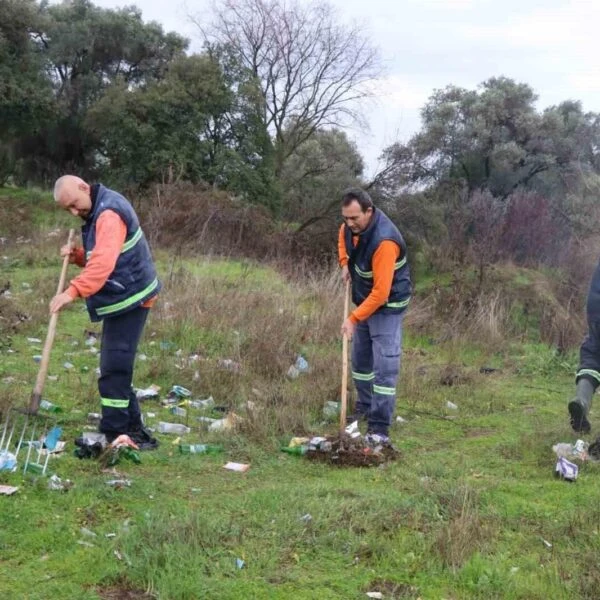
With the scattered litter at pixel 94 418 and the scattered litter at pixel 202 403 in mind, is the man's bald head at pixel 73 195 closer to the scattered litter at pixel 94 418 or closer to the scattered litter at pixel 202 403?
the scattered litter at pixel 94 418

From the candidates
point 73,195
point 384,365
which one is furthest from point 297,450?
point 73,195

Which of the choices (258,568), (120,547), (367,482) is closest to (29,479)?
(120,547)

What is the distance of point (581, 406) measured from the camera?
536 cm

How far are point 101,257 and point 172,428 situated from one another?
1587mm

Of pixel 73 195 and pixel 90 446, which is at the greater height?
pixel 73 195

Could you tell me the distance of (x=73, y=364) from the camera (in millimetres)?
6578

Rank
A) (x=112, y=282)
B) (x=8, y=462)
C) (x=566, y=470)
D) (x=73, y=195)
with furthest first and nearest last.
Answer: (x=566, y=470)
(x=112, y=282)
(x=73, y=195)
(x=8, y=462)

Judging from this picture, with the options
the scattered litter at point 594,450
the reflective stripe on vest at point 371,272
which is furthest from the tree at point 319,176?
the scattered litter at point 594,450

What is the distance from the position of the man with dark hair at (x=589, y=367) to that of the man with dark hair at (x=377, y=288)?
1457mm

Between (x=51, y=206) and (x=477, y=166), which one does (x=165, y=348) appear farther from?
(x=477, y=166)

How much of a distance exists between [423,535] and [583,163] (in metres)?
25.0

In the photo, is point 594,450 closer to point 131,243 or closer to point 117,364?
point 117,364

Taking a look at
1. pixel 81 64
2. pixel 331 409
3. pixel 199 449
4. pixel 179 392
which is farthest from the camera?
pixel 81 64

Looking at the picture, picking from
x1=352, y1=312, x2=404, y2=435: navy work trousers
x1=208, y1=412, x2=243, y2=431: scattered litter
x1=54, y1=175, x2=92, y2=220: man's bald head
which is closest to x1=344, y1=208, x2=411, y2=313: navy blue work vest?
x1=352, y1=312, x2=404, y2=435: navy work trousers
